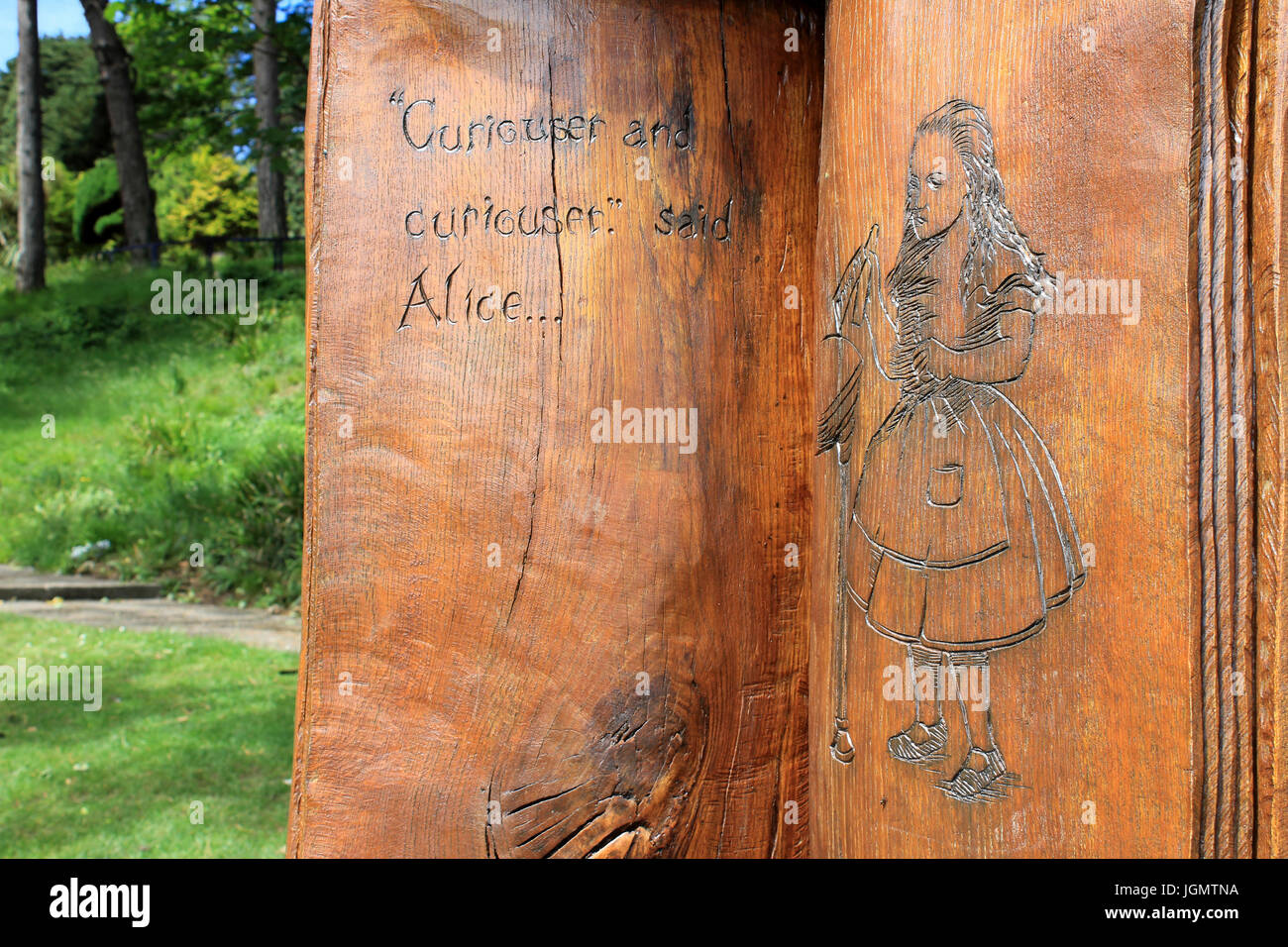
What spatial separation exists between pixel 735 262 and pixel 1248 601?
2.36 ft

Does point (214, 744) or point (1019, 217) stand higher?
point (1019, 217)

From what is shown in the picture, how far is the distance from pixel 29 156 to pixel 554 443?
45.8ft

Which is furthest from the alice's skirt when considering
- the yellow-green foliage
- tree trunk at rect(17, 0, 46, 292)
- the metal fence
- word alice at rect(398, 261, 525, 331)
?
the yellow-green foliage

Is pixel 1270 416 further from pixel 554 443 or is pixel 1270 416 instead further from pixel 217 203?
pixel 217 203

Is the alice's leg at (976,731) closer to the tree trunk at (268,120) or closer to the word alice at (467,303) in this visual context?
the word alice at (467,303)

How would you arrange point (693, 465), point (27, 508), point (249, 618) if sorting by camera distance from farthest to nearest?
point (27, 508), point (249, 618), point (693, 465)

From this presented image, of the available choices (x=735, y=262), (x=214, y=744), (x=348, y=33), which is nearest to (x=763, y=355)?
(x=735, y=262)

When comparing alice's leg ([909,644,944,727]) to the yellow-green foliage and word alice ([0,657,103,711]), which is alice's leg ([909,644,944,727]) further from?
the yellow-green foliage

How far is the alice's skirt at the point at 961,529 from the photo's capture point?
105 centimetres

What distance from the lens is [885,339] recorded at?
1.15 metres

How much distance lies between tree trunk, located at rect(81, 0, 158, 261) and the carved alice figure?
13.3m

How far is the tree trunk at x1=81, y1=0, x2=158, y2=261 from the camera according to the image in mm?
12164

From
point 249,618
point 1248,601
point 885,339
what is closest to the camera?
point 1248,601
